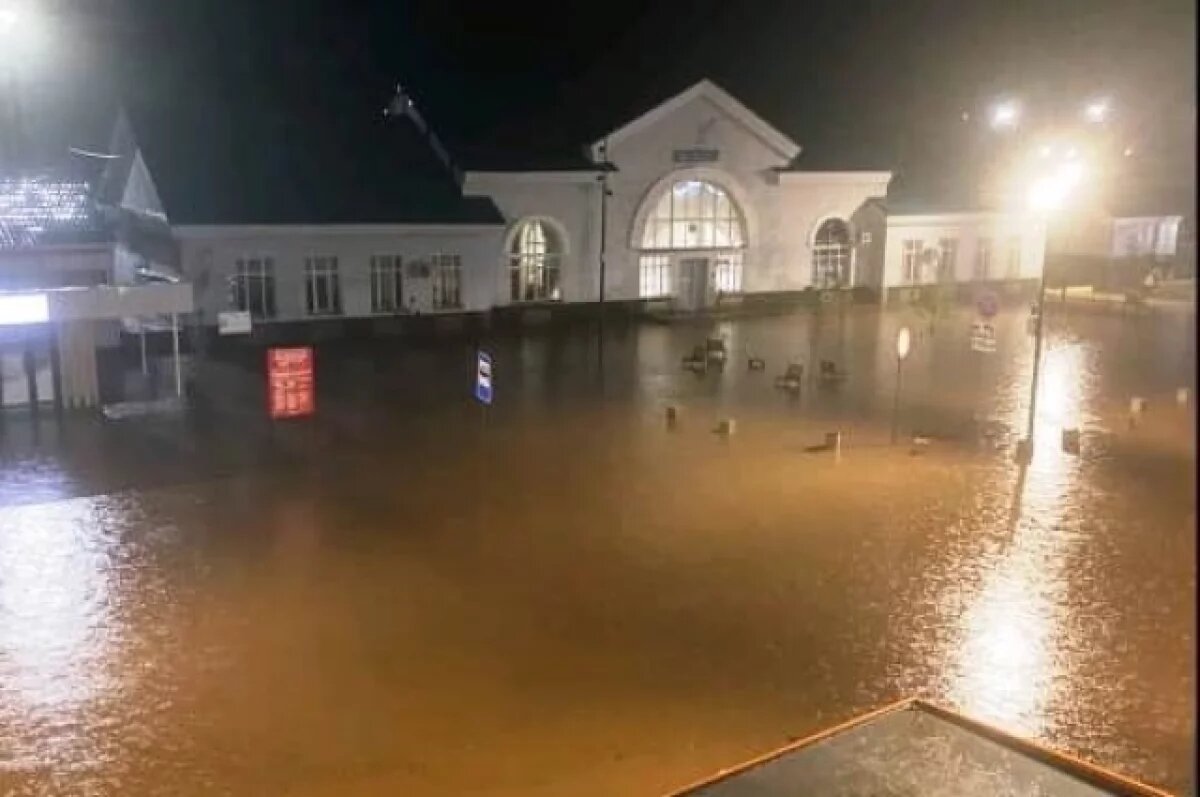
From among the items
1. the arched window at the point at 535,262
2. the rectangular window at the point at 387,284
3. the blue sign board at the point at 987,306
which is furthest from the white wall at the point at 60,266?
the blue sign board at the point at 987,306

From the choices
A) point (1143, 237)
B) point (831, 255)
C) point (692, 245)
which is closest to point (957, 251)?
point (831, 255)

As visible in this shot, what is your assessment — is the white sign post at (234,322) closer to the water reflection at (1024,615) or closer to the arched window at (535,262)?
the arched window at (535,262)

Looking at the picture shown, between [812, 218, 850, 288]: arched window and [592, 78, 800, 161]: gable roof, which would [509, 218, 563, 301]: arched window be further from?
[812, 218, 850, 288]: arched window

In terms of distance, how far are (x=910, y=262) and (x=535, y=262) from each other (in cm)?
1468

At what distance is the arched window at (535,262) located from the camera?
112ft

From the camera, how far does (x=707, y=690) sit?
9742mm

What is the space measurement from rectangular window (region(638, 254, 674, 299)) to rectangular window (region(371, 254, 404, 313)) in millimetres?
8503

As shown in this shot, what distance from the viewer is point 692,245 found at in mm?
37250

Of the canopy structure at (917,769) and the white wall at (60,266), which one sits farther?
the white wall at (60,266)

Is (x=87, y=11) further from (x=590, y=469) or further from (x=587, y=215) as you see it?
(x=590, y=469)

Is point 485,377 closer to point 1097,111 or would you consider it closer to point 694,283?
point 694,283

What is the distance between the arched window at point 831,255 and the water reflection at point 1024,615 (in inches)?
889

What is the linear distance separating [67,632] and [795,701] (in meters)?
6.86

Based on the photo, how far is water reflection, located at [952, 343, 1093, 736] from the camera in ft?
31.3
